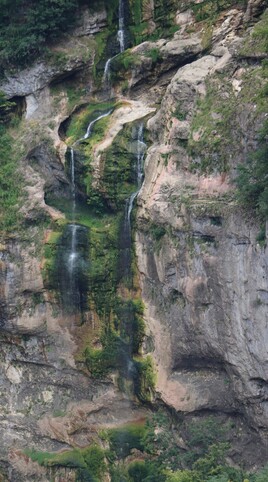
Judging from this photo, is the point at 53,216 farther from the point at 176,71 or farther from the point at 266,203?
the point at 266,203

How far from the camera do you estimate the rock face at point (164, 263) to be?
20.8 m

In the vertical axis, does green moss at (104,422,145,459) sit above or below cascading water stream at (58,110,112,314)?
below

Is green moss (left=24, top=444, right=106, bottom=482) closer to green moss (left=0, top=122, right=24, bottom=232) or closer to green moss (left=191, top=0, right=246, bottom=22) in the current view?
green moss (left=0, top=122, right=24, bottom=232)

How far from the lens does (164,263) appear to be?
22.5m

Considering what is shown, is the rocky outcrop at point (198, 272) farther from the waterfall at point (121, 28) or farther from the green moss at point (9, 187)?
the waterfall at point (121, 28)

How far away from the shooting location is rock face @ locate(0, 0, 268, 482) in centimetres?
2080

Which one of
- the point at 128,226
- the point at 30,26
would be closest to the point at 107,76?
the point at 30,26

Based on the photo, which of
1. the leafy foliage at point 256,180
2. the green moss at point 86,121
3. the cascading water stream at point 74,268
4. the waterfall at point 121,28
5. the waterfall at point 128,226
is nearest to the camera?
the leafy foliage at point 256,180

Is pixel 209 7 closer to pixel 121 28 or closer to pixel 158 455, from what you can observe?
pixel 121 28

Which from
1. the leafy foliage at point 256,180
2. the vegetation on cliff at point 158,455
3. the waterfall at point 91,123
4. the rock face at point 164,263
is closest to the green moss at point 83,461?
the vegetation on cliff at point 158,455

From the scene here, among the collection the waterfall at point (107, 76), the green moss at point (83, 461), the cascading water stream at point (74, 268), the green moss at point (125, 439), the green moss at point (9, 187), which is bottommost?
the green moss at point (83, 461)

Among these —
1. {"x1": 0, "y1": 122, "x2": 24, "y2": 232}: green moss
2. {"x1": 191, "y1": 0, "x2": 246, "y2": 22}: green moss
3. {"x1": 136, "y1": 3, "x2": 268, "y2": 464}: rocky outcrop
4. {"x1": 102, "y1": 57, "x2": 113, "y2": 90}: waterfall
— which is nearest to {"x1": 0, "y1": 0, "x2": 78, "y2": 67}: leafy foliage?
{"x1": 102, "y1": 57, "x2": 113, "y2": 90}: waterfall

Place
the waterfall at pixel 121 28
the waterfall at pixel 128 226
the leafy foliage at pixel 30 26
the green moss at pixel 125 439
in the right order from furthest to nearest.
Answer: the waterfall at pixel 121 28 < the leafy foliage at pixel 30 26 < the waterfall at pixel 128 226 < the green moss at pixel 125 439

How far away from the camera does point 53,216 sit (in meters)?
24.9
